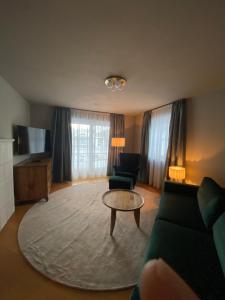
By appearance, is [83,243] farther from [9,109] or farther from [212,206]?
[9,109]

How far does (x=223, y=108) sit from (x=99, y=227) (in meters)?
2.88

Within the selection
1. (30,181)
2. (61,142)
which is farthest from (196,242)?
(61,142)

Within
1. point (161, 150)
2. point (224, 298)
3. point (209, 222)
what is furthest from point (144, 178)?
point (224, 298)

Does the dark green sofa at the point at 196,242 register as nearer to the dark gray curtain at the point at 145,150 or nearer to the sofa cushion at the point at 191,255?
the sofa cushion at the point at 191,255

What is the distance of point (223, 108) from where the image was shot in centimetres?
254

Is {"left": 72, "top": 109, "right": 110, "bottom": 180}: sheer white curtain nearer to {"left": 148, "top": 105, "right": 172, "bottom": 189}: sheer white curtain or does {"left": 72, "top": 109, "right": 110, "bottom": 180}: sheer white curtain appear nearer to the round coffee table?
{"left": 148, "top": 105, "right": 172, "bottom": 189}: sheer white curtain

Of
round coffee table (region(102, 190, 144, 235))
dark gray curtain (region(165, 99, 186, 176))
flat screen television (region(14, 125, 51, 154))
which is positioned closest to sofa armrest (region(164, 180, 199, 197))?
round coffee table (region(102, 190, 144, 235))

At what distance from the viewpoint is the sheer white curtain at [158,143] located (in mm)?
3820

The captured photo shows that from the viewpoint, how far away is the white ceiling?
109 centimetres

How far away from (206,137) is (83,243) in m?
2.79

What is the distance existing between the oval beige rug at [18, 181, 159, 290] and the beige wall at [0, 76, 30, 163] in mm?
1465

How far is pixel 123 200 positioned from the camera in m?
2.33

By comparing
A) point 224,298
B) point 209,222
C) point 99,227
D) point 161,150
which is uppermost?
point 161,150

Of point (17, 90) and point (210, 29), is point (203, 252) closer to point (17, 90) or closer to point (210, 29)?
point (210, 29)
